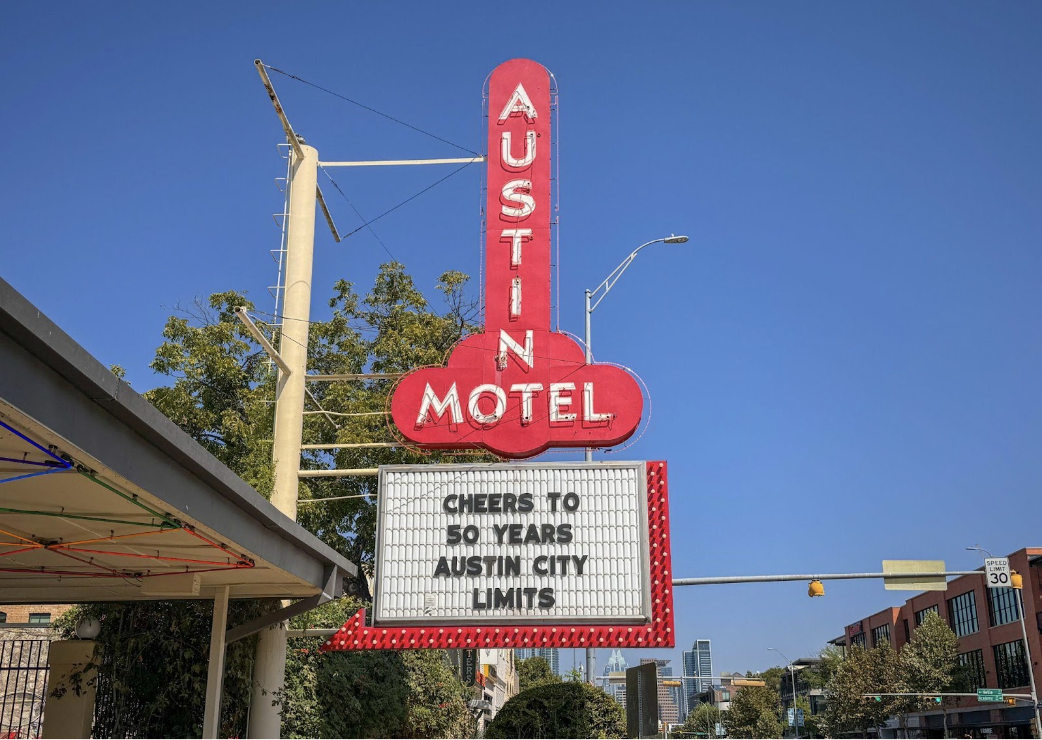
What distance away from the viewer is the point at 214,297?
3494cm

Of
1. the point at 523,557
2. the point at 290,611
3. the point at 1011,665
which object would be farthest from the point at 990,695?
the point at 290,611

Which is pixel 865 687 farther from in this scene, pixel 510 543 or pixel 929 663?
pixel 510 543

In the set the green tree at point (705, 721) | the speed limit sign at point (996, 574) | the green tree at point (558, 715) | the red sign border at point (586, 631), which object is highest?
the speed limit sign at point (996, 574)

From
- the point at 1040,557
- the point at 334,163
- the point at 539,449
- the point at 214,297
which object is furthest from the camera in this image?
the point at 1040,557

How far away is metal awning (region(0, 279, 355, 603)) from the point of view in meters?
7.62

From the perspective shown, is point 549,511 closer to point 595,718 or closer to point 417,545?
point 417,545

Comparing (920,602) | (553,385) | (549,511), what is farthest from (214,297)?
(920,602)

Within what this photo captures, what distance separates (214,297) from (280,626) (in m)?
19.5

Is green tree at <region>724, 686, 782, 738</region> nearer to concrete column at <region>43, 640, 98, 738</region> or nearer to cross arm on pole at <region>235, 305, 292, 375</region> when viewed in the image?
cross arm on pole at <region>235, 305, 292, 375</region>

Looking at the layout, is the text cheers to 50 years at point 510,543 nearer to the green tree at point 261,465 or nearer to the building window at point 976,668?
the green tree at point 261,465

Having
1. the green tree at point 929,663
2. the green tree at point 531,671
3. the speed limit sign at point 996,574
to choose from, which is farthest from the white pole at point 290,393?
the green tree at point 531,671

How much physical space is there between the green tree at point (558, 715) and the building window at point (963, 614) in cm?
6224

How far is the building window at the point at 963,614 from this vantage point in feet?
248

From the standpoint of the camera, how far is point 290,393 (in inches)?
761
